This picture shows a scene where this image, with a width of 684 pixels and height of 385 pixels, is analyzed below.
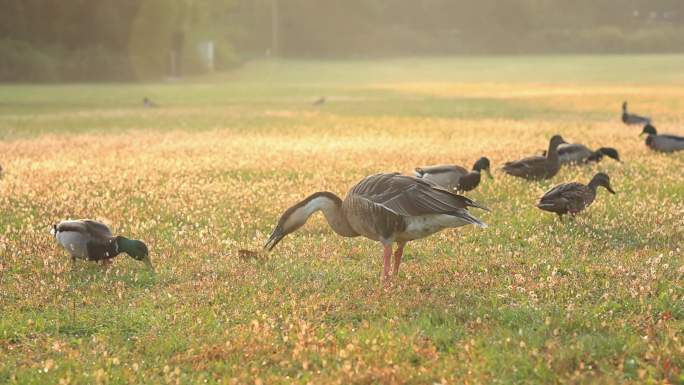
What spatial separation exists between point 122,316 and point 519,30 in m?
140

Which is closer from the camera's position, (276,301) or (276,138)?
(276,301)

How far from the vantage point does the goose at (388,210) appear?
343 inches

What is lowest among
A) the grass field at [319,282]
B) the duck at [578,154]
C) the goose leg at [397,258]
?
the grass field at [319,282]

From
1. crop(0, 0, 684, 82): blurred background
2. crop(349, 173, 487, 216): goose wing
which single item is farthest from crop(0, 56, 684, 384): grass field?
crop(0, 0, 684, 82): blurred background

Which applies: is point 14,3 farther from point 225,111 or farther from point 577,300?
point 577,300

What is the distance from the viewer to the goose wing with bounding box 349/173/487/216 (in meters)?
8.68

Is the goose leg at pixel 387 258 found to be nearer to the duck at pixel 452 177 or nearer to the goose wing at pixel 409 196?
the goose wing at pixel 409 196

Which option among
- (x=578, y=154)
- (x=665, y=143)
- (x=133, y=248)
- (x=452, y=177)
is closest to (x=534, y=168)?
(x=452, y=177)

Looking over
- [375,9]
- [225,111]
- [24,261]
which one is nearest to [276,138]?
[225,111]

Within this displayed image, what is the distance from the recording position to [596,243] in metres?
11.0

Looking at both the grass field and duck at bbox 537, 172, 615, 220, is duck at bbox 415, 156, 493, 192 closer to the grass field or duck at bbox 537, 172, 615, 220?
the grass field

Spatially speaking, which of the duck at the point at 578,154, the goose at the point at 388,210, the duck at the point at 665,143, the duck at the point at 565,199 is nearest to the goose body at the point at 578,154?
the duck at the point at 578,154

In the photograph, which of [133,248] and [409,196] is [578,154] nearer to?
[409,196]

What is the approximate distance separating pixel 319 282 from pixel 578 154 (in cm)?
1113
